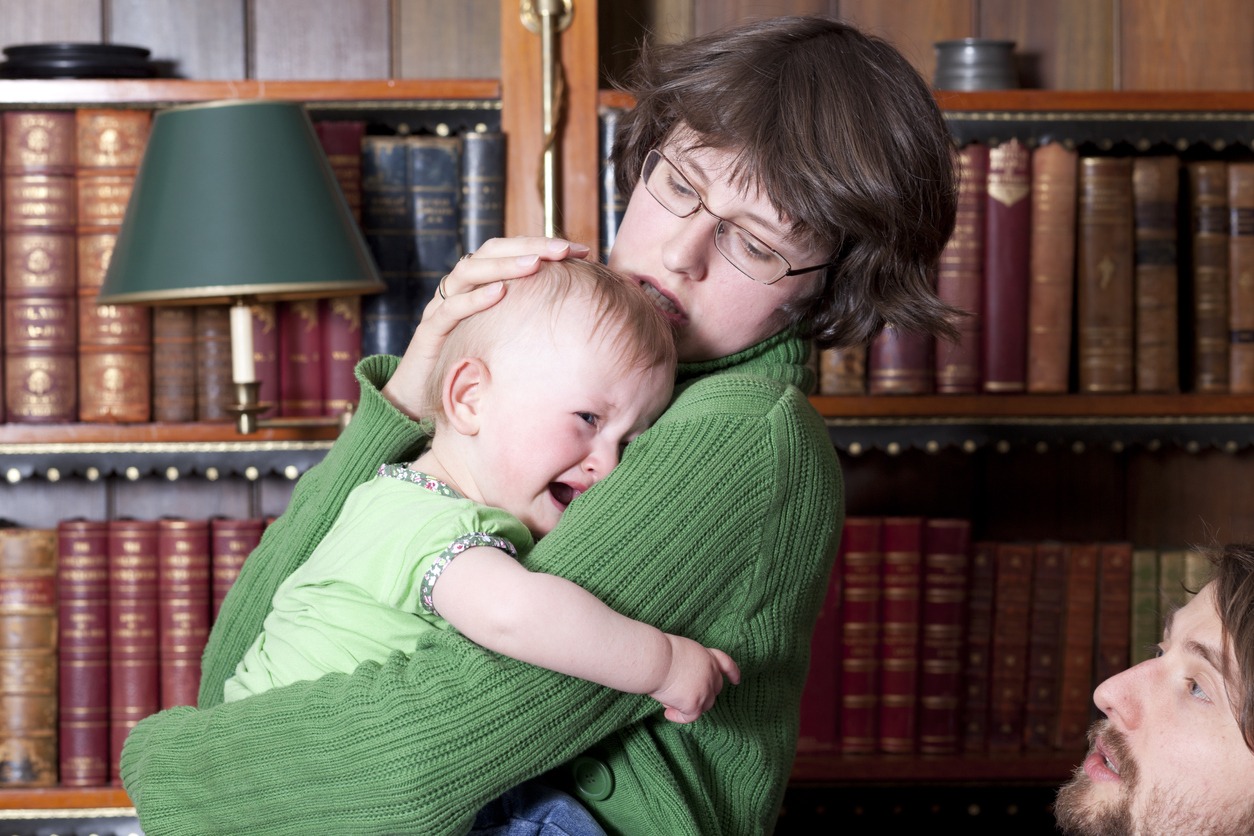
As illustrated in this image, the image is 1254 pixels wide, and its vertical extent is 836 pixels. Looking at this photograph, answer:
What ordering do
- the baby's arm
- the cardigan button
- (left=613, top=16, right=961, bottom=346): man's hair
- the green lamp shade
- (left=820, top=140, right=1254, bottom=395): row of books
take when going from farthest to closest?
(left=820, top=140, right=1254, bottom=395): row of books
the green lamp shade
(left=613, top=16, right=961, bottom=346): man's hair
the cardigan button
the baby's arm

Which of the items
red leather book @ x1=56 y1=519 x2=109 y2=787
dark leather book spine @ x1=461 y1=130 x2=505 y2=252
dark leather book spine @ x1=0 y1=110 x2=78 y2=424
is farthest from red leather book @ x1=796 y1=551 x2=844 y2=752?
dark leather book spine @ x1=0 y1=110 x2=78 y2=424

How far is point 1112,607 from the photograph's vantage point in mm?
1969

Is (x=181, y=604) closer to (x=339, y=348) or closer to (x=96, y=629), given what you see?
(x=96, y=629)

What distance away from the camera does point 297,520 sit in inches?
44.9

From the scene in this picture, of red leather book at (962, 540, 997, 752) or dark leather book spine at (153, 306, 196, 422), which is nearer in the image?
dark leather book spine at (153, 306, 196, 422)

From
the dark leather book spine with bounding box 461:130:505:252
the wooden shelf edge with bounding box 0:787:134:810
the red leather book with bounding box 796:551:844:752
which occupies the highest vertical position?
the dark leather book spine with bounding box 461:130:505:252

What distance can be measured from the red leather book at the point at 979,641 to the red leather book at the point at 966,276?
0.89 feet

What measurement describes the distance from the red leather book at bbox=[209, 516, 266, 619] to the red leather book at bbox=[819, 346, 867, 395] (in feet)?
2.89

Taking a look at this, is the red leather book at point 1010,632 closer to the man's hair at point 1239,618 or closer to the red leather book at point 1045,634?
the red leather book at point 1045,634

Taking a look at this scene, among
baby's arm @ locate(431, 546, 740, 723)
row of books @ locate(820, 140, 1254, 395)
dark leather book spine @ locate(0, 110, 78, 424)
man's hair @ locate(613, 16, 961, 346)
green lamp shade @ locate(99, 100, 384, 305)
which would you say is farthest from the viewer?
row of books @ locate(820, 140, 1254, 395)

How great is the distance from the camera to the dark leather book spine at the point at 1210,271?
1913mm

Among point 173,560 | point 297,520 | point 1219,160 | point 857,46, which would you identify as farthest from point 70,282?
point 1219,160

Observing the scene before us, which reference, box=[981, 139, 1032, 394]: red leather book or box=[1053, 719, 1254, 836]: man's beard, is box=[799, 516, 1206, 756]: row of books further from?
box=[1053, 719, 1254, 836]: man's beard

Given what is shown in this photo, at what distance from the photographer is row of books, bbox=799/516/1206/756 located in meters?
1.95
